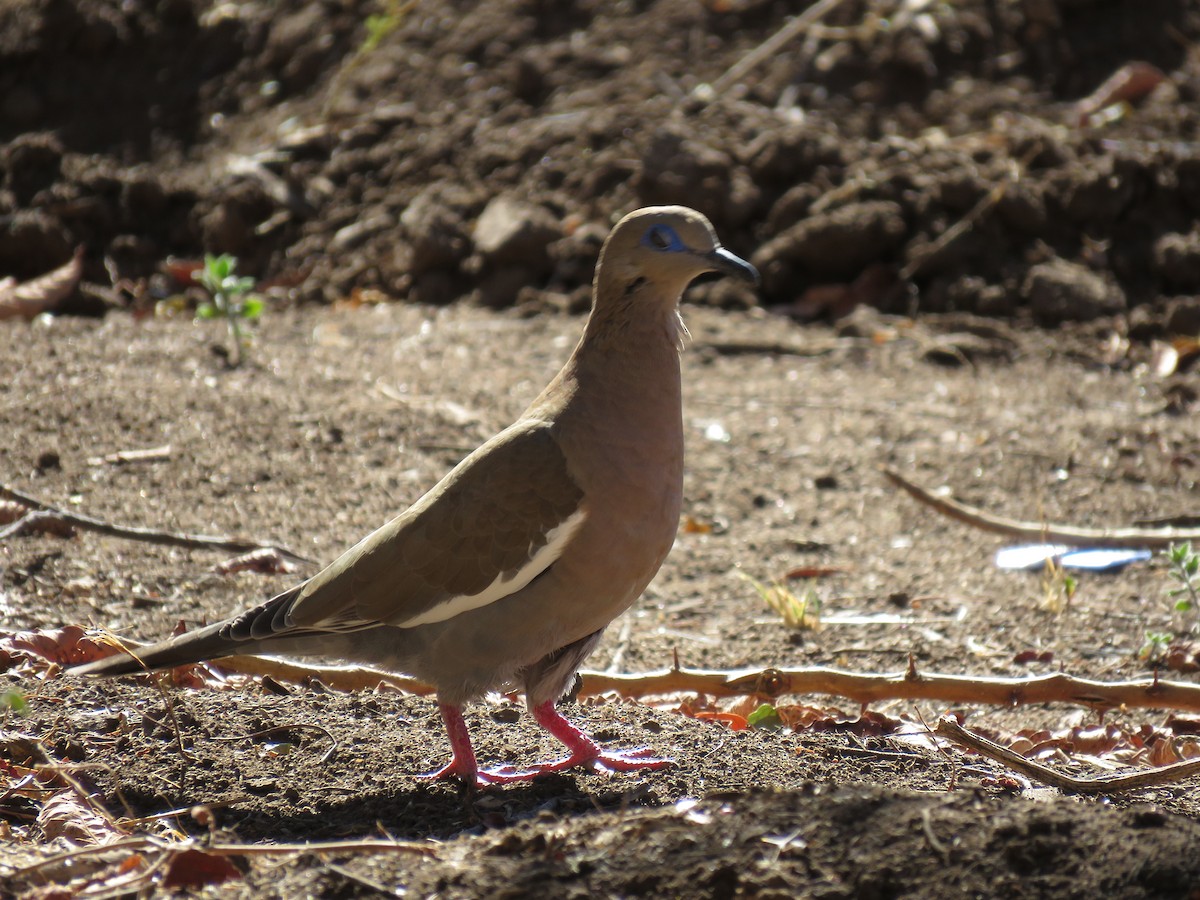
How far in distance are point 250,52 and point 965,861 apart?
9188 millimetres

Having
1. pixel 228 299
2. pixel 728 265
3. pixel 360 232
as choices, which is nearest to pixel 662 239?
pixel 728 265

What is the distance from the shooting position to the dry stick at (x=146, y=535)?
493 centimetres

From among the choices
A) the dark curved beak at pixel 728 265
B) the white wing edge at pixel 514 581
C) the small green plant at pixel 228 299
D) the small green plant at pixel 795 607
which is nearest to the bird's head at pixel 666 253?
the dark curved beak at pixel 728 265

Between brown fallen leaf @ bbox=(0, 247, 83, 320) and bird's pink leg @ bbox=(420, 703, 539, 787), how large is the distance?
4.90 m

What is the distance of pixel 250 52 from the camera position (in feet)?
33.7

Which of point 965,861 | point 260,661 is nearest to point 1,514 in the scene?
point 260,661

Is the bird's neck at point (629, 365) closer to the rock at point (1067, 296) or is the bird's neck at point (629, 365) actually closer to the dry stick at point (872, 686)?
the dry stick at point (872, 686)

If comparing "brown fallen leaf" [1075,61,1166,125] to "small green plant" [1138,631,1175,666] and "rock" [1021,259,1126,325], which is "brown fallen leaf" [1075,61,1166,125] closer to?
"rock" [1021,259,1126,325]

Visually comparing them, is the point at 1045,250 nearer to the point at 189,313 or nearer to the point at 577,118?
the point at 577,118

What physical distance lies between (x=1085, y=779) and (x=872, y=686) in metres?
0.71

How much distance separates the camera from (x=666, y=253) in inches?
148

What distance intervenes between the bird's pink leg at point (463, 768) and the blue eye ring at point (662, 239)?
1.37 meters

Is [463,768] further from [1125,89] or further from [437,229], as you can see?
[1125,89]

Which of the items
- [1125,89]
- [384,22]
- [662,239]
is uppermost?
[384,22]
